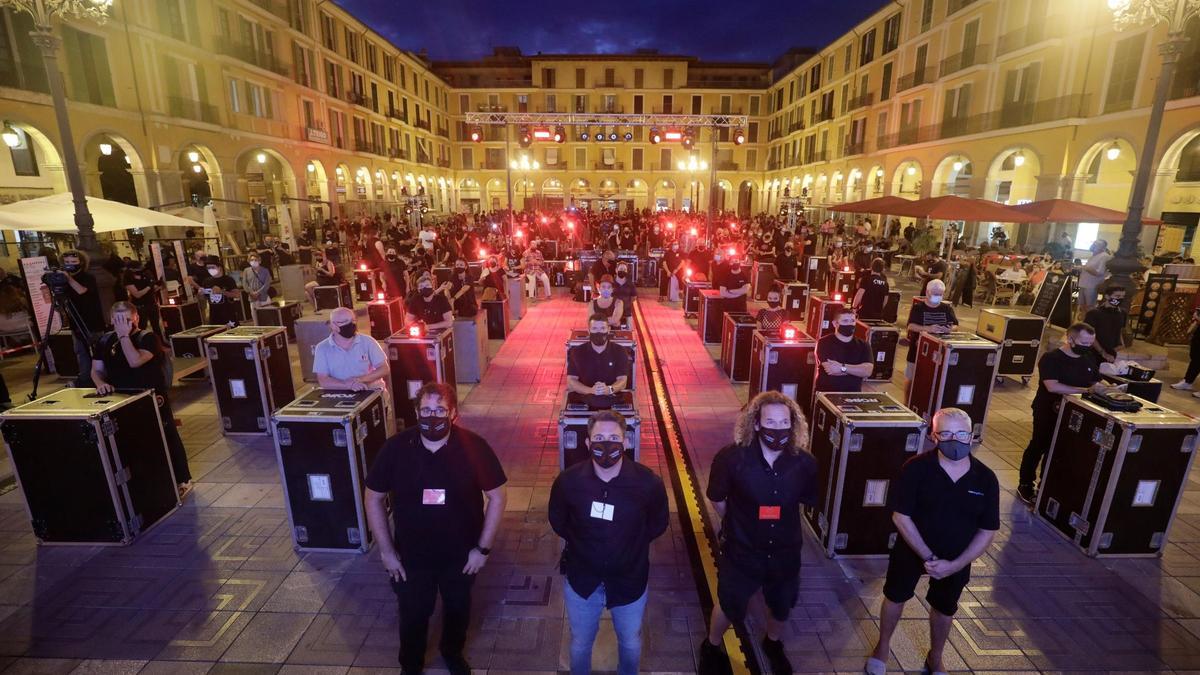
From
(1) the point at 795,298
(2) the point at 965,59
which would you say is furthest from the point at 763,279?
(2) the point at 965,59

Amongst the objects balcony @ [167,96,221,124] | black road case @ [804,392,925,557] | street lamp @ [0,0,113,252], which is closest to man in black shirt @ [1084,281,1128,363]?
black road case @ [804,392,925,557]

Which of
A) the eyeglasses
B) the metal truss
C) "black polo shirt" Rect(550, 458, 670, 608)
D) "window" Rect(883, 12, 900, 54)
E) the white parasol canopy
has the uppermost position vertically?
"window" Rect(883, 12, 900, 54)

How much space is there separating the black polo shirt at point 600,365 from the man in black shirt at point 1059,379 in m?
4.06

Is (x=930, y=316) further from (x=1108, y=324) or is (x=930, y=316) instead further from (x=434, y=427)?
(x=434, y=427)

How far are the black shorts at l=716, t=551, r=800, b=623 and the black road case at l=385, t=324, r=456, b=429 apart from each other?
5093 mm

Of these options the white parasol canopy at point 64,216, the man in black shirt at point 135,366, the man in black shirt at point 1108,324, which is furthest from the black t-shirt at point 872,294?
the white parasol canopy at point 64,216

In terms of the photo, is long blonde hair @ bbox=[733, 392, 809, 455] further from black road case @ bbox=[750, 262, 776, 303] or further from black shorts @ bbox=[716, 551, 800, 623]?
black road case @ bbox=[750, 262, 776, 303]

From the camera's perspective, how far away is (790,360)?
7891 millimetres

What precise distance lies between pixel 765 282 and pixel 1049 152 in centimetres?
1562

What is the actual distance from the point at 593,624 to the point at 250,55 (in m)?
33.5

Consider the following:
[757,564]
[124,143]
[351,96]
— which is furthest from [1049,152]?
[351,96]

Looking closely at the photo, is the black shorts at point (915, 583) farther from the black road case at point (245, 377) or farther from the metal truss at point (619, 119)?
the metal truss at point (619, 119)

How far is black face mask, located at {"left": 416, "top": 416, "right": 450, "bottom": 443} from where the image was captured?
345 cm

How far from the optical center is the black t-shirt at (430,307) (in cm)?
834
